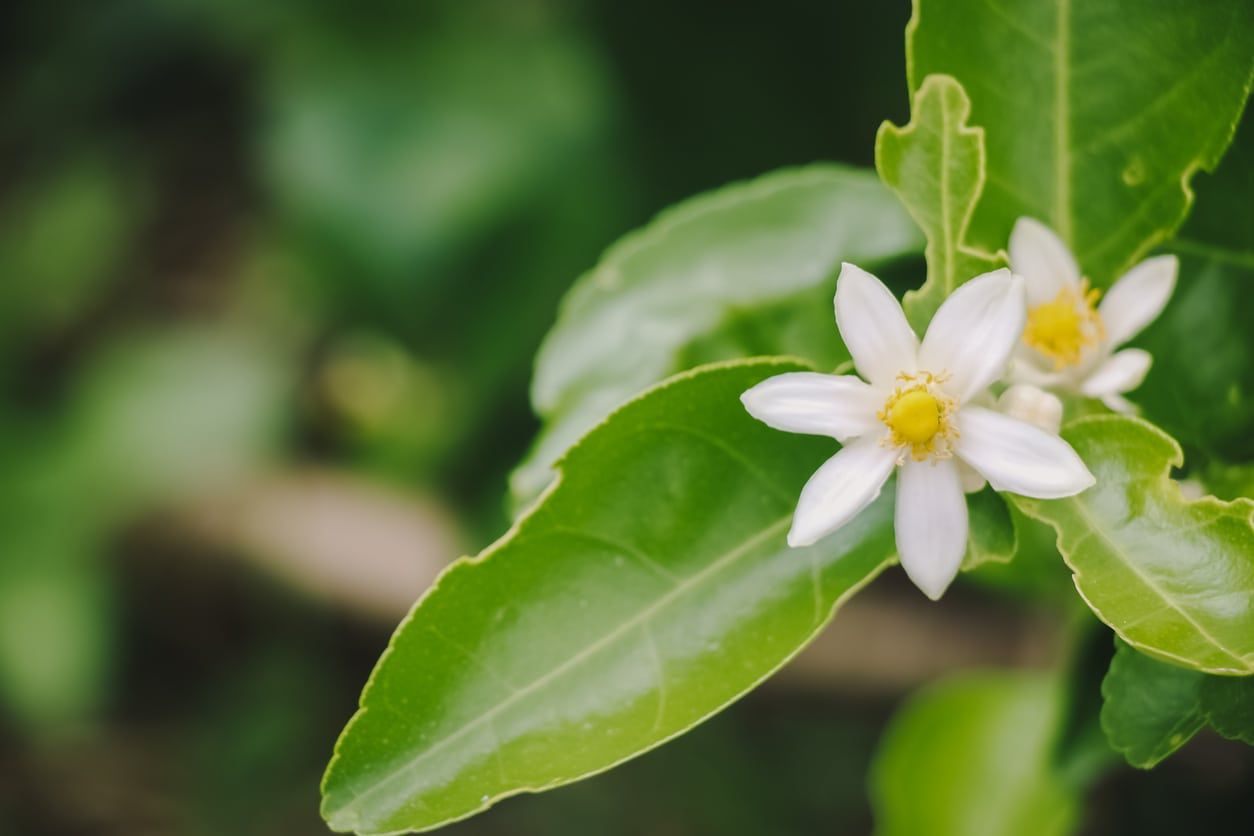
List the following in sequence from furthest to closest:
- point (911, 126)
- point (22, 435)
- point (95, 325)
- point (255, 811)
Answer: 1. point (95, 325)
2. point (22, 435)
3. point (255, 811)
4. point (911, 126)

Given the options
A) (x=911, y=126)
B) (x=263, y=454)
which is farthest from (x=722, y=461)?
(x=263, y=454)

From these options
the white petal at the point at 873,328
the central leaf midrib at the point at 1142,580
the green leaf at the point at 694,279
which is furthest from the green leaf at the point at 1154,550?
the green leaf at the point at 694,279

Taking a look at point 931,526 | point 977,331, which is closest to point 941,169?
point 977,331

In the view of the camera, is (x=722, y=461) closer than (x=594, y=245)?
Yes

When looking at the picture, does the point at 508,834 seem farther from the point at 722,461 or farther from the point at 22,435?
the point at 722,461

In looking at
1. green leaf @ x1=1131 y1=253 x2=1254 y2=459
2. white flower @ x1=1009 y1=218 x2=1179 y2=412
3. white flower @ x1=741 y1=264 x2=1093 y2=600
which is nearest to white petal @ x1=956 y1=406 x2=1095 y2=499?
white flower @ x1=741 y1=264 x2=1093 y2=600

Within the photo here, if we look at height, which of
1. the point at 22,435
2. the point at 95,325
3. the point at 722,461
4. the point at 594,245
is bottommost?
the point at 722,461

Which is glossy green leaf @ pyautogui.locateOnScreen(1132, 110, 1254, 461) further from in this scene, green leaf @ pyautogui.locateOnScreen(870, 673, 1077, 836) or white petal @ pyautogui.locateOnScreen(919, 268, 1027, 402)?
green leaf @ pyautogui.locateOnScreen(870, 673, 1077, 836)
